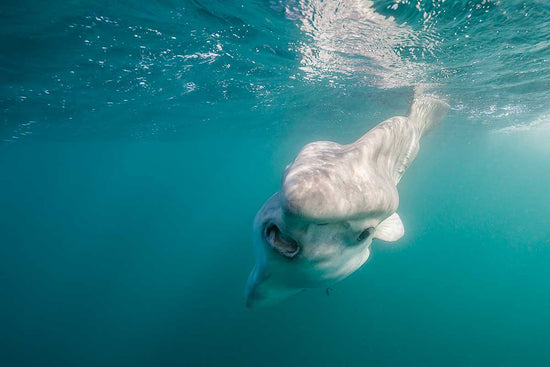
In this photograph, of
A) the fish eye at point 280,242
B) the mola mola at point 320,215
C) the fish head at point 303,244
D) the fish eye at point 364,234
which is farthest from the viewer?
the fish eye at point 364,234

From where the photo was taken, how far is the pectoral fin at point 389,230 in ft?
13.1

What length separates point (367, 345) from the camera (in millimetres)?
17781

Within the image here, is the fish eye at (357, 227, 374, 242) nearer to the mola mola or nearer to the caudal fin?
the mola mola

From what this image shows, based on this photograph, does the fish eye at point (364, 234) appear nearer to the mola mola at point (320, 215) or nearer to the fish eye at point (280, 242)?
the mola mola at point (320, 215)

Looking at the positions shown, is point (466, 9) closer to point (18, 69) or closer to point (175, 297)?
point (18, 69)

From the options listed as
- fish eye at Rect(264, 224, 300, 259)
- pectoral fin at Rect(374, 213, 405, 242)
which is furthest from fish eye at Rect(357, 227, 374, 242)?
pectoral fin at Rect(374, 213, 405, 242)

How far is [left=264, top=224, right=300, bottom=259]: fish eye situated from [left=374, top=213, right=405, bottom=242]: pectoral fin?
6.43 feet

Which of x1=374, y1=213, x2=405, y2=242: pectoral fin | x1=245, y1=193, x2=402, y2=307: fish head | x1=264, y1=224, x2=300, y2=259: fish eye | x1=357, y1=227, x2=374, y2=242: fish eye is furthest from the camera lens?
x1=374, y1=213, x2=405, y2=242: pectoral fin

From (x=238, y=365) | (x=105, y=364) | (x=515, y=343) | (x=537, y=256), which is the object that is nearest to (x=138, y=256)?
(x=105, y=364)

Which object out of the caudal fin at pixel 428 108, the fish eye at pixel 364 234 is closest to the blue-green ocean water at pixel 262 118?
the caudal fin at pixel 428 108

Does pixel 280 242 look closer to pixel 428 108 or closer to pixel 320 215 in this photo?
pixel 320 215

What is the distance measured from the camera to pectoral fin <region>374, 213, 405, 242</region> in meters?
3.99

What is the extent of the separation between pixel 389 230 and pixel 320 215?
2.71 meters

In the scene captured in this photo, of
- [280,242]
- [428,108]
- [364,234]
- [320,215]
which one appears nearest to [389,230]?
[364,234]
